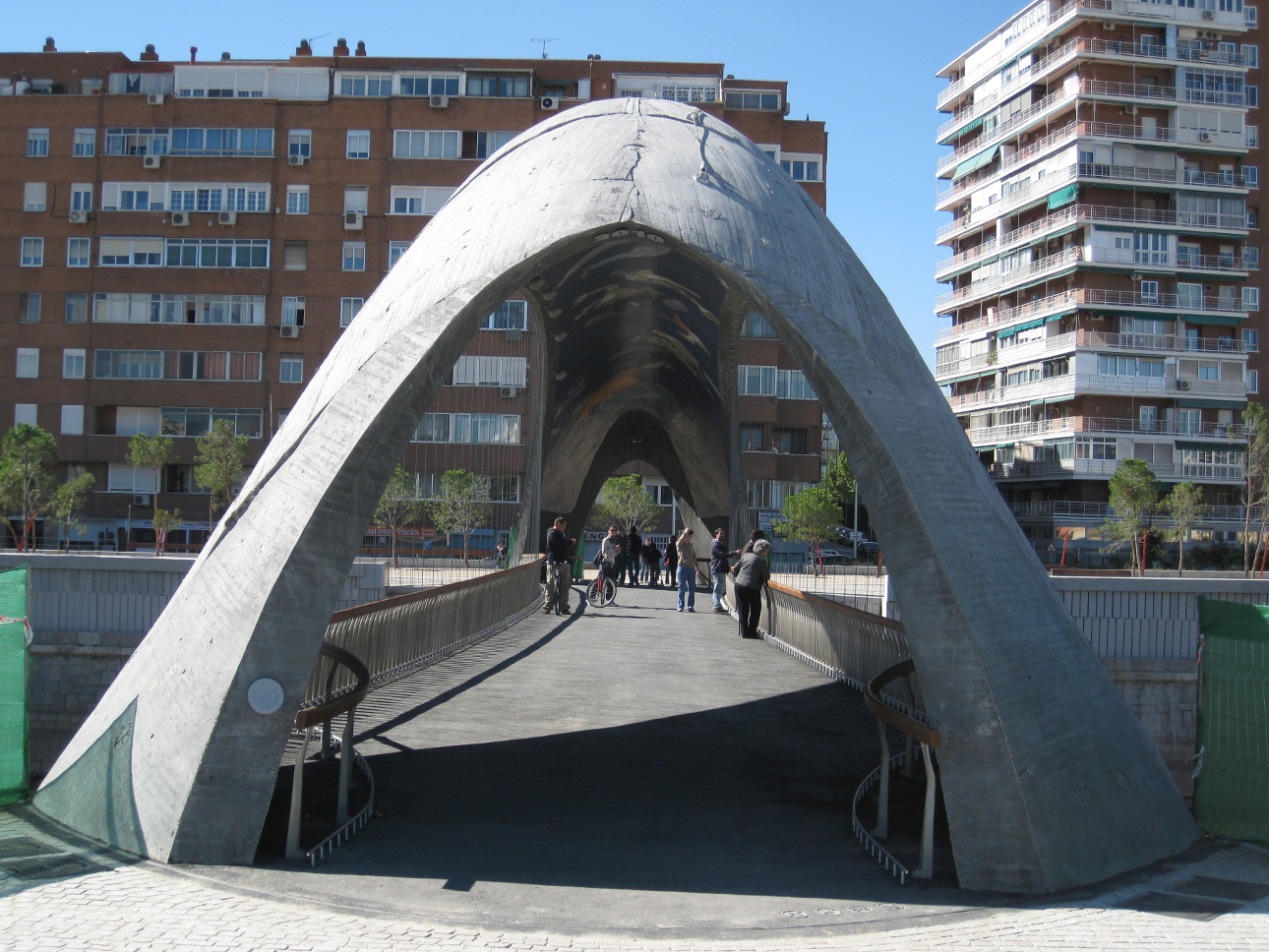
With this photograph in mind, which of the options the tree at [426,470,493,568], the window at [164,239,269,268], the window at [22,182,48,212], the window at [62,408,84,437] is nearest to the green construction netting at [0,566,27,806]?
the tree at [426,470,493,568]

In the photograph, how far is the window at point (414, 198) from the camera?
154 feet

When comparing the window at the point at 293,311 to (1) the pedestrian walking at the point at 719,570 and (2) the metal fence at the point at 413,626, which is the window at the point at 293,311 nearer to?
(1) the pedestrian walking at the point at 719,570

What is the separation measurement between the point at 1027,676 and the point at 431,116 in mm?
45052

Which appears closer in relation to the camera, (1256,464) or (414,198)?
(1256,464)

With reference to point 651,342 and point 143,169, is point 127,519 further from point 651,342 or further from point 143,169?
point 651,342

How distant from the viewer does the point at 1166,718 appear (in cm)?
1379

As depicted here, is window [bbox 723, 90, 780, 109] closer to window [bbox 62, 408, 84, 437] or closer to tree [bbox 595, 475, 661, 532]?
tree [bbox 595, 475, 661, 532]

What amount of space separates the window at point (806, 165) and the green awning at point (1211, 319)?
20749mm

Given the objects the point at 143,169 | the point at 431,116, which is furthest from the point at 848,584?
the point at 143,169

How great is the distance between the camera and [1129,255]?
53344 millimetres

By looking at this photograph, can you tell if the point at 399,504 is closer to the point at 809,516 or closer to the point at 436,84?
the point at 809,516

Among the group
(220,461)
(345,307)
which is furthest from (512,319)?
(220,461)

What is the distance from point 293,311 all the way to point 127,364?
7.59 m

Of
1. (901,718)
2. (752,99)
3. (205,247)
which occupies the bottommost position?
(901,718)
